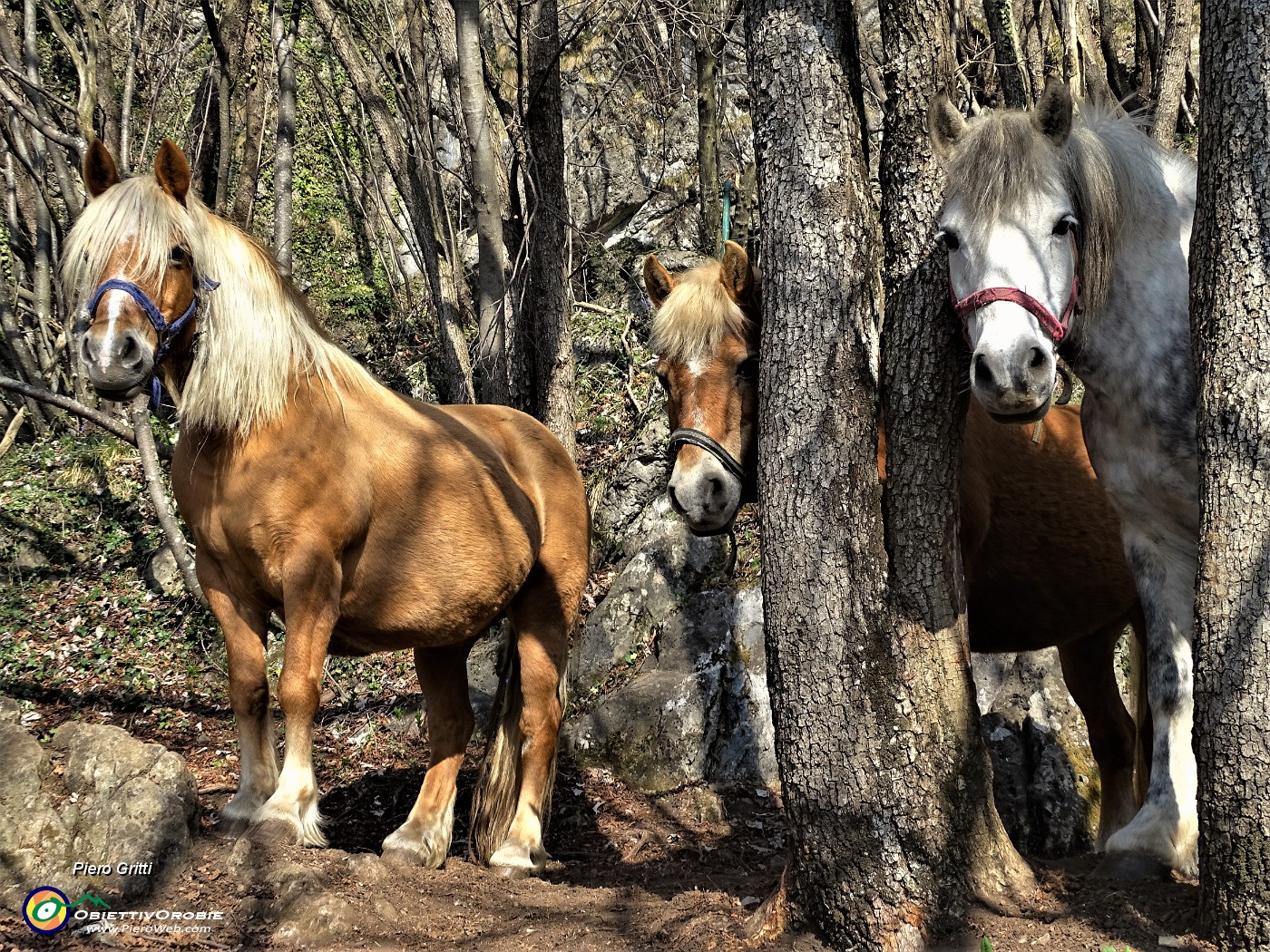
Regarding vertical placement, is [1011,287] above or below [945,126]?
below

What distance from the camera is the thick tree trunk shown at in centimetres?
301

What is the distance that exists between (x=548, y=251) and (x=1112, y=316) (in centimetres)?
397

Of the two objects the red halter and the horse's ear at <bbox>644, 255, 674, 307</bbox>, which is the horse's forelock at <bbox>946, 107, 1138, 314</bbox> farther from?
the horse's ear at <bbox>644, 255, 674, 307</bbox>

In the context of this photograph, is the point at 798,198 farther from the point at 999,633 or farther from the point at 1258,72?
the point at 999,633

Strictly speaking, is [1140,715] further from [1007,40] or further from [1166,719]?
[1007,40]

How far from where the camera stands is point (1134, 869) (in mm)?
3303

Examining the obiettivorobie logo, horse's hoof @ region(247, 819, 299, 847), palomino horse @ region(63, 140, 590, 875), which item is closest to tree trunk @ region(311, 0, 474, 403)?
palomino horse @ region(63, 140, 590, 875)

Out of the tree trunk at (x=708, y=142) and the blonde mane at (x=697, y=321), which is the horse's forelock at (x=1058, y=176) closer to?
the blonde mane at (x=697, y=321)

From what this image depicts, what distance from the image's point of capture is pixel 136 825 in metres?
3.64

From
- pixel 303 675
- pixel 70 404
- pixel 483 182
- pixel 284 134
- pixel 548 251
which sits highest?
pixel 284 134

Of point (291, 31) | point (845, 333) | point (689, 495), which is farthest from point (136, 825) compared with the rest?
point (291, 31)

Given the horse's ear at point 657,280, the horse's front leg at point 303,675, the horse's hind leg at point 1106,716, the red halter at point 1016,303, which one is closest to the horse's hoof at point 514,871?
the horse's front leg at point 303,675

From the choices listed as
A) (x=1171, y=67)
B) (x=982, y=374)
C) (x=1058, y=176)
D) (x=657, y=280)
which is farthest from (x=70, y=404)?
(x=1171, y=67)

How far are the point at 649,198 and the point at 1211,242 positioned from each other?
34.4 feet
